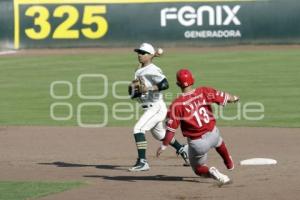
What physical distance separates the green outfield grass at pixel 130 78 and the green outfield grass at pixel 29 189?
6.62 meters

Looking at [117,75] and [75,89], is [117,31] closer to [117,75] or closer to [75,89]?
[117,75]

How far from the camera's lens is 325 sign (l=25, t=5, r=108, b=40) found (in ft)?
109

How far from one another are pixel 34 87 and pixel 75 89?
1313 millimetres

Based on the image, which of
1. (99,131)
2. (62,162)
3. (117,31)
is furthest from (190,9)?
(62,162)

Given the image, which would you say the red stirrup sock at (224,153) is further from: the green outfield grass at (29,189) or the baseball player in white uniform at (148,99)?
the green outfield grass at (29,189)

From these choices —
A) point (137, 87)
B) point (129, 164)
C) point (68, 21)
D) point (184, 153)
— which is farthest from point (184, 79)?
point (68, 21)

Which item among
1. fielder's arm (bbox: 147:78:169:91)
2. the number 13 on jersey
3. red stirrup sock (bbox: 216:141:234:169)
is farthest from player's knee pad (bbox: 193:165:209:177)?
fielder's arm (bbox: 147:78:169:91)

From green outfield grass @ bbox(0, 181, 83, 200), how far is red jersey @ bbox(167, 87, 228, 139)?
1.58 metres

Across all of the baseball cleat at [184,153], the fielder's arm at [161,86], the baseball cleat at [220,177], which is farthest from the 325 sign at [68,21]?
the baseball cleat at [220,177]

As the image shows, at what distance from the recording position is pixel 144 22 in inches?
1307

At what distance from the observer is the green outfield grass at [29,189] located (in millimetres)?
10266

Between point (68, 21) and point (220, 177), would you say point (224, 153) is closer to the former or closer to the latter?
point (220, 177)

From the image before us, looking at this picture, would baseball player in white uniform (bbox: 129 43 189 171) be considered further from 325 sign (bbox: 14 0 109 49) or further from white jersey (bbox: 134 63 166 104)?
325 sign (bbox: 14 0 109 49)

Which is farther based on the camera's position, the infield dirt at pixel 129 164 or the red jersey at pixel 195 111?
the red jersey at pixel 195 111
